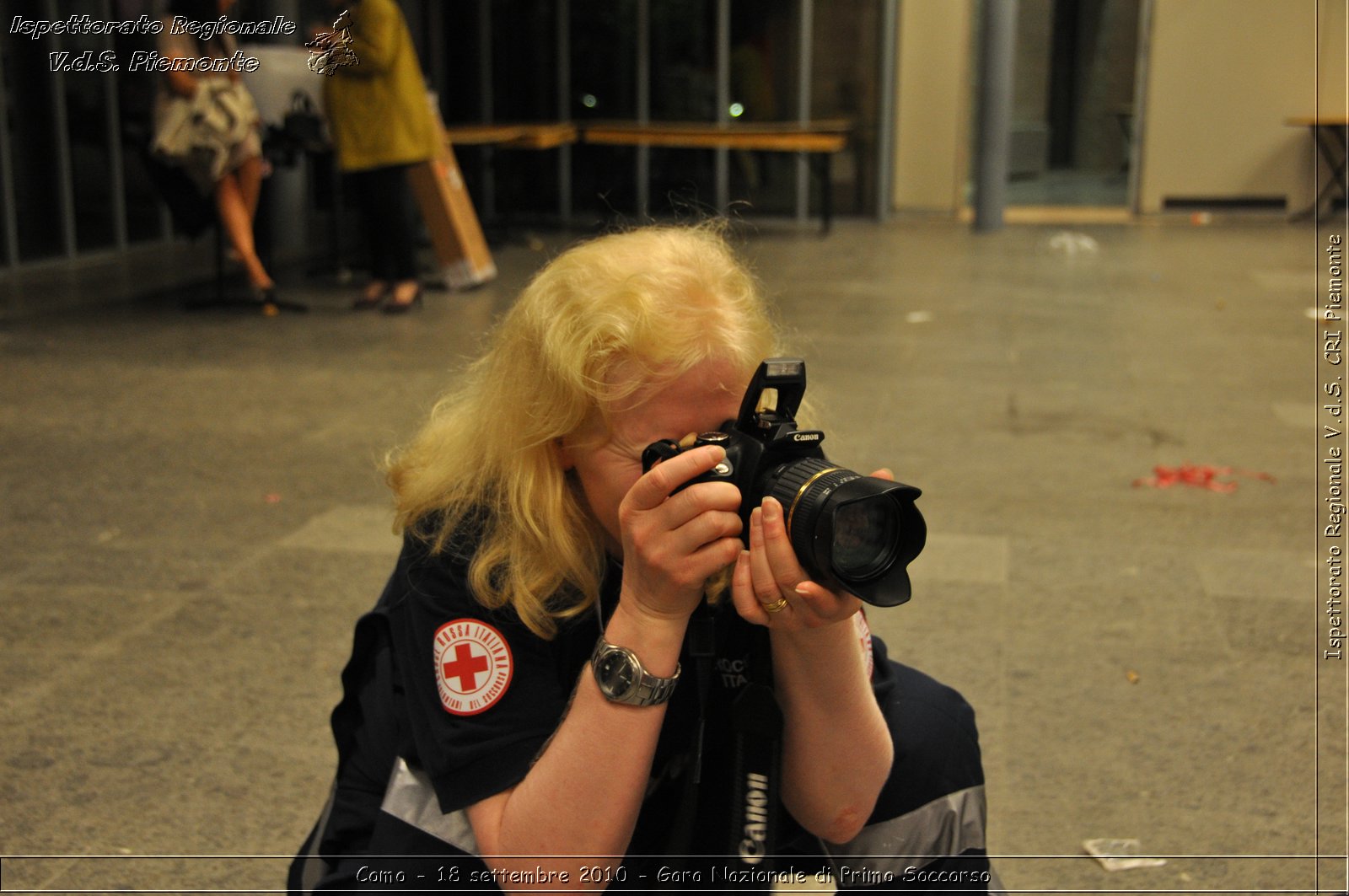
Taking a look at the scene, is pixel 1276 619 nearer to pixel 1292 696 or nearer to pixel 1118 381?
pixel 1292 696

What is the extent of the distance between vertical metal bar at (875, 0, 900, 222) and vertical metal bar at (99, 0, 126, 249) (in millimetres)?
7292

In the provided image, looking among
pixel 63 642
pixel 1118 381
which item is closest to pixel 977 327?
pixel 1118 381

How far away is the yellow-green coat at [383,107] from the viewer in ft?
25.0

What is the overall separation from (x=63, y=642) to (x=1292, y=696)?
110 inches

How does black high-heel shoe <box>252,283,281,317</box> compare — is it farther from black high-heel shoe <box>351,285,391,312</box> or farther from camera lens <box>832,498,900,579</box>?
camera lens <box>832,498,900,579</box>

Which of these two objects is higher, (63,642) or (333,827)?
(333,827)

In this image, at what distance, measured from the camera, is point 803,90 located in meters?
13.9

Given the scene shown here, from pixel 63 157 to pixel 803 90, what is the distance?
7280mm

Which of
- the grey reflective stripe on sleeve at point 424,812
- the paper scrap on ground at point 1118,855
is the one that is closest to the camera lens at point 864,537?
the grey reflective stripe on sleeve at point 424,812

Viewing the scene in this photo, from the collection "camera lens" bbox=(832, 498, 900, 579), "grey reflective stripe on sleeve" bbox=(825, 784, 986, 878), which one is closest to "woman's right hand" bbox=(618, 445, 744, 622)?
"camera lens" bbox=(832, 498, 900, 579)

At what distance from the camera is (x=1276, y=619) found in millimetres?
3367

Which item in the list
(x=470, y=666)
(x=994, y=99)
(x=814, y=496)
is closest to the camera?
(x=814, y=496)

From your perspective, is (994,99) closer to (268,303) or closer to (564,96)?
(564,96)

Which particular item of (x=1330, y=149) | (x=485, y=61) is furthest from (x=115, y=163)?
(x=1330, y=149)
